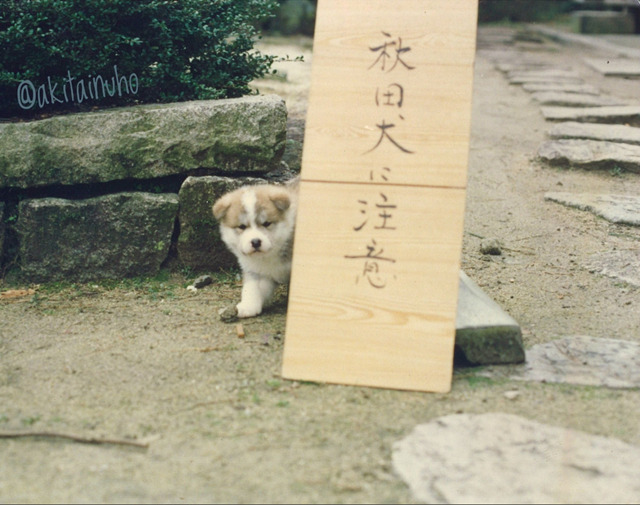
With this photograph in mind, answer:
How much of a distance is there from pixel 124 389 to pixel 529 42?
509 inches

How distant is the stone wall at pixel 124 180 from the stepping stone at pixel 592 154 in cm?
282

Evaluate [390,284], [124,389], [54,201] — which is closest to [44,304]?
[54,201]

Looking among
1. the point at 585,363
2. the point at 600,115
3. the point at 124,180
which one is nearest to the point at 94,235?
the point at 124,180

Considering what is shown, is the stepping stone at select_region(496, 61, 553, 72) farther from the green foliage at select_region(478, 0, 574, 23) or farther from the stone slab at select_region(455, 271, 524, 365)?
the stone slab at select_region(455, 271, 524, 365)

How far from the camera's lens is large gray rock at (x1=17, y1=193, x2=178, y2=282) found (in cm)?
424

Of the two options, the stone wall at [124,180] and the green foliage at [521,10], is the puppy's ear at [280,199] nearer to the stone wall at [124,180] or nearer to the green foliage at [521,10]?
the stone wall at [124,180]

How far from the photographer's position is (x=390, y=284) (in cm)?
293

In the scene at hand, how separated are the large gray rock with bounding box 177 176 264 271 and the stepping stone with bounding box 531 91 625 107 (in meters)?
5.05

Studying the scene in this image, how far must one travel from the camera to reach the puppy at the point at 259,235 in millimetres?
3738

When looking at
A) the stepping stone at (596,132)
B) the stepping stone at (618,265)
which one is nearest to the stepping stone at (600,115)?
the stepping stone at (596,132)

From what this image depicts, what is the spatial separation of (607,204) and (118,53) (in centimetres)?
349

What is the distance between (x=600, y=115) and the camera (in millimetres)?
7242

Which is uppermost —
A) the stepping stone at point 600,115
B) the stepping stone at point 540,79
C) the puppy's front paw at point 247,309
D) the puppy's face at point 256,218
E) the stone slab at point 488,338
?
the stepping stone at point 540,79

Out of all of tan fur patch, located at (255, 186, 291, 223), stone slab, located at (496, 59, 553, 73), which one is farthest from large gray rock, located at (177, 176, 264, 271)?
stone slab, located at (496, 59, 553, 73)
